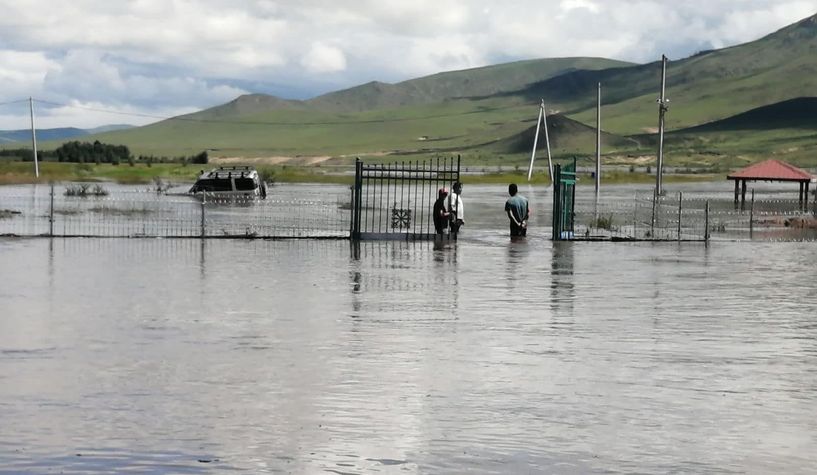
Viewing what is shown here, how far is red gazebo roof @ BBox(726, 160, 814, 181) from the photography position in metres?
72.1

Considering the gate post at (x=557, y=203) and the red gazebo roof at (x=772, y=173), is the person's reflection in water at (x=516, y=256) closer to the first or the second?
the gate post at (x=557, y=203)

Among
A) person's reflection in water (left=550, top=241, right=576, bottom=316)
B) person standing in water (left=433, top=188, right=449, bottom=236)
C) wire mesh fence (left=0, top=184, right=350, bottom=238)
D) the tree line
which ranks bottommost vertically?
person's reflection in water (left=550, top=241, right=576, bottom=316)

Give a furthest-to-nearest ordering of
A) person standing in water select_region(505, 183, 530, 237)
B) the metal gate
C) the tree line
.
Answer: the tree line → person standing in water select_region(505, 183, 530, 237) → the metal gate

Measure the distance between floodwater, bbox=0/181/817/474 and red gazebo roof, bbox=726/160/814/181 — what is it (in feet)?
153

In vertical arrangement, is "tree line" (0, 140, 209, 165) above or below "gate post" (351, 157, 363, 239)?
above

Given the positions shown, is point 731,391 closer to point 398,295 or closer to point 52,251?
point 398,295

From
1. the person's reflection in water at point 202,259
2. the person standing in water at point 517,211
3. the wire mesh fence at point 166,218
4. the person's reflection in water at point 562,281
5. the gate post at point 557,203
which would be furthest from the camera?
the wire mesh fence at point 166,218

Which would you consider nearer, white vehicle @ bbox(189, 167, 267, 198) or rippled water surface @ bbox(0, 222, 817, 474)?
rippled water surface @ bbox(0, 222, 817, 474)

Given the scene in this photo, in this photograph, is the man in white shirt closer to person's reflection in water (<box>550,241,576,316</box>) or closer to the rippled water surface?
person's reflection in water (<box>550,241,576,316</box>)

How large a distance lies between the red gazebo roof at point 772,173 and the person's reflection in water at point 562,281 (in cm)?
3996

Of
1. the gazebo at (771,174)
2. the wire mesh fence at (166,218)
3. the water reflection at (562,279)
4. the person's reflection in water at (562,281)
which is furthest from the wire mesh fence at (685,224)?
the wire mesh fence at (166,218)

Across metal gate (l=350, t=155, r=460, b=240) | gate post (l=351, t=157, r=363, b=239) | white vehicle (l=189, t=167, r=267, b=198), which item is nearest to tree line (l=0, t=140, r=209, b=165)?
white vehicle (l=189, t=167, r=267, b=198)

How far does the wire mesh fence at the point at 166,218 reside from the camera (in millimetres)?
38719

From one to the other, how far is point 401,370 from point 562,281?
36.0ft
